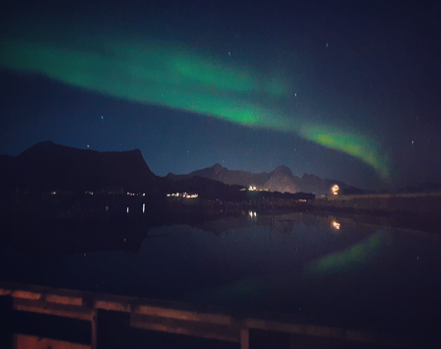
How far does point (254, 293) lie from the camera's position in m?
8.59

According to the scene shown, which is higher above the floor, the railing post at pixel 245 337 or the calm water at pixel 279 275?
the railing post at pixel 245 337

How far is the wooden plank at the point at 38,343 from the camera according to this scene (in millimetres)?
5422

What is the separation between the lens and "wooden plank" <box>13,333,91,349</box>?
5.42 m

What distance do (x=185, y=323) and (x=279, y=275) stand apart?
21.8 ft

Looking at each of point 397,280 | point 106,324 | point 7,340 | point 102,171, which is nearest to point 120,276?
point 7,340

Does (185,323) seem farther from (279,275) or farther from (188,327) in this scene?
(279,275)

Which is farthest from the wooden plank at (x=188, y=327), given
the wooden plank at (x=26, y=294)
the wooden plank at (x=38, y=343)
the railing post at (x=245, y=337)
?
the wooden plank at (x=26, y=294)

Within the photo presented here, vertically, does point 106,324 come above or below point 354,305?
above

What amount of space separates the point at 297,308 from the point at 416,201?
3379 centimetres

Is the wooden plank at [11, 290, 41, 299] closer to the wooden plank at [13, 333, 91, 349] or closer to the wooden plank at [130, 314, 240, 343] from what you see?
the wooden plank at [13, 333, 91, 349]

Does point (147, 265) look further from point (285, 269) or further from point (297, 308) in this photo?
point (297, 308)

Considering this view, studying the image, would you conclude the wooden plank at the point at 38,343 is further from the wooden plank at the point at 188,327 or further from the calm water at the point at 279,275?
the calm water at the point at 279,275

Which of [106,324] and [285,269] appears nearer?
[106,324]

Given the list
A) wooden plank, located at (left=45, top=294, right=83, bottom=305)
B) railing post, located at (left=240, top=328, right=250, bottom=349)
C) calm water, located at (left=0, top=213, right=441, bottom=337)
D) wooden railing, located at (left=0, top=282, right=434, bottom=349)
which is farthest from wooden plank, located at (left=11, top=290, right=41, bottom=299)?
railing post, located at (left=240, top=328, right=250, bottom=349)
